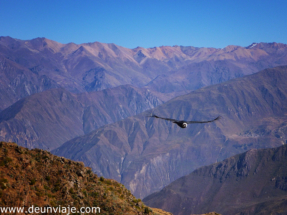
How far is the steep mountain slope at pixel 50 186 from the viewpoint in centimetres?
3341

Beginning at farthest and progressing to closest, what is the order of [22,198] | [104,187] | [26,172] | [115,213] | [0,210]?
[104,187], [115,213], [26,172], [22,198], [0,210]

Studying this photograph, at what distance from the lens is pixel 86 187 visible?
41.0 m

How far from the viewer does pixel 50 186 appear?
37.0 meters

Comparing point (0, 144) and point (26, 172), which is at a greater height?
point (0, 144)

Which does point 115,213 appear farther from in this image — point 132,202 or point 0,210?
point 0,210

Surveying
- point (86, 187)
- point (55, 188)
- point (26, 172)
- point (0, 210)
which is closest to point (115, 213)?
point (86, 187)

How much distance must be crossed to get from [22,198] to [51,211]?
3048mm

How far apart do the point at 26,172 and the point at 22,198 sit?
3.59 m

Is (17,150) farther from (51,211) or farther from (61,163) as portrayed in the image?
(51,211)

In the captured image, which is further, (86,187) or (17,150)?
(86,187)

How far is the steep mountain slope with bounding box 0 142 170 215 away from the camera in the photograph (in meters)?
33.4

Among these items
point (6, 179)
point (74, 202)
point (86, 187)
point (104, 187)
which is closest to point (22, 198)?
point (6, 179)

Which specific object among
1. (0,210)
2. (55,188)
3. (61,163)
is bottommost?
(0,210)

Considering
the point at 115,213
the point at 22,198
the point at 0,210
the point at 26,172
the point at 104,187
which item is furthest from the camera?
the point at 104,187
